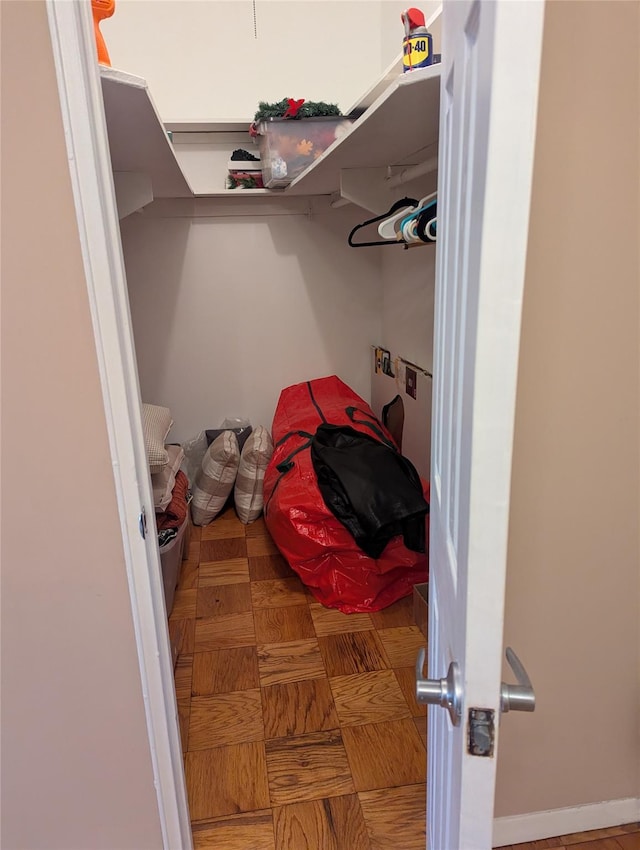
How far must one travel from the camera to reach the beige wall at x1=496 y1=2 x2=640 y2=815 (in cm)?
92

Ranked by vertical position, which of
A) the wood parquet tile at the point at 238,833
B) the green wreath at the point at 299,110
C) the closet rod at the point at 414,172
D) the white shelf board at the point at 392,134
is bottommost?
the wood parquet tile at the point at 238,833

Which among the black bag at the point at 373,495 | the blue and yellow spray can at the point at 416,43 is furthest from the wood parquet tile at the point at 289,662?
the blue and yellow spray can at the point at 416,43

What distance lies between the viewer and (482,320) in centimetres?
47

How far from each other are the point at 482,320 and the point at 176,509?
75.0 inches

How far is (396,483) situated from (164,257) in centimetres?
158

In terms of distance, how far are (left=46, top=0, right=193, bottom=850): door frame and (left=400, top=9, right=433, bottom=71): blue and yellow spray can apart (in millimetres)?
826

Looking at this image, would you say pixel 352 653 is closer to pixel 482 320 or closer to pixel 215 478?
pixel 215 478

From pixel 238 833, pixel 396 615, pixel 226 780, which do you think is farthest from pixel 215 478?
pixel 238 833

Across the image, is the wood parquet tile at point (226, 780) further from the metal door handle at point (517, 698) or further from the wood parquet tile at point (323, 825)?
the metal door handle at point (517, 698)

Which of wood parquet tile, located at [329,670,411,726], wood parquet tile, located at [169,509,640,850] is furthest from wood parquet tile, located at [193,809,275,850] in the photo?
wood parquet tile, located at [329,670,411,726]

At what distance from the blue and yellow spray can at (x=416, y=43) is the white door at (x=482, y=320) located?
2.18 feet

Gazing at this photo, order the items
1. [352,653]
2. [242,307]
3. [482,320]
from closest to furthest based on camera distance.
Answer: [482,320], [352,653], [242,307]

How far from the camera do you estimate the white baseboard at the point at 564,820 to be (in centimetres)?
130

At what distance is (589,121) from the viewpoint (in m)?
0.92
